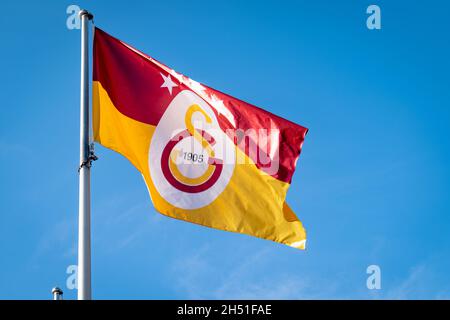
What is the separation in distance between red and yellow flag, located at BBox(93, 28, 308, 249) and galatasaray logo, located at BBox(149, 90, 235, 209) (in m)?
0.02

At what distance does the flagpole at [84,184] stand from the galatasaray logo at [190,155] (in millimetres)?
1468

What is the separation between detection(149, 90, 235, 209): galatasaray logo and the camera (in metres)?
16.8

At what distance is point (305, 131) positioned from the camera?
18.4 meters

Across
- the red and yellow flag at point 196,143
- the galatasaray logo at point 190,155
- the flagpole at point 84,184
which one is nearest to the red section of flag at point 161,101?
the red and yellow flag at point 196,143

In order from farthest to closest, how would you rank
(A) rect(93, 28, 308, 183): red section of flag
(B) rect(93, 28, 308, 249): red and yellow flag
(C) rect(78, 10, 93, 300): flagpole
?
(A) rect(93, 28, 308, 183): red section of flag → (B) rect(93, 28, 308, 249): red and yellow flag → (C) rect(78, 10, 93, 300): flagpole

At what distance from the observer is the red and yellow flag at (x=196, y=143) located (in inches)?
662

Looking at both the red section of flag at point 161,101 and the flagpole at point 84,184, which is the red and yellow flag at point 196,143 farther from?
the flagpole at point 84,184

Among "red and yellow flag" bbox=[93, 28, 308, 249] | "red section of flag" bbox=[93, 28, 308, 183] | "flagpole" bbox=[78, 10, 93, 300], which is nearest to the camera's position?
"flagpole" bbox=[78, 10, 93, 300]

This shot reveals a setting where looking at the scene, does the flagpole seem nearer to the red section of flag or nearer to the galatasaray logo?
the red section of flag

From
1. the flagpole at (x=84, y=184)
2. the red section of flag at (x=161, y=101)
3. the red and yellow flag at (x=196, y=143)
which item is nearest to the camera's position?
the flagpole at (x=84, y=184)

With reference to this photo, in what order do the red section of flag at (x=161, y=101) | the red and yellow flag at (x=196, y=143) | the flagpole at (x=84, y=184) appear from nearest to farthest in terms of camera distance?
the flagpole at (x=84, y=184)
the red and yellow flag at (x=196, y=143)
the red section of flag at (x=161, y=101)

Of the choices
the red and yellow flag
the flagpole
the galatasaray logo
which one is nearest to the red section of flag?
the red and yellow flag
